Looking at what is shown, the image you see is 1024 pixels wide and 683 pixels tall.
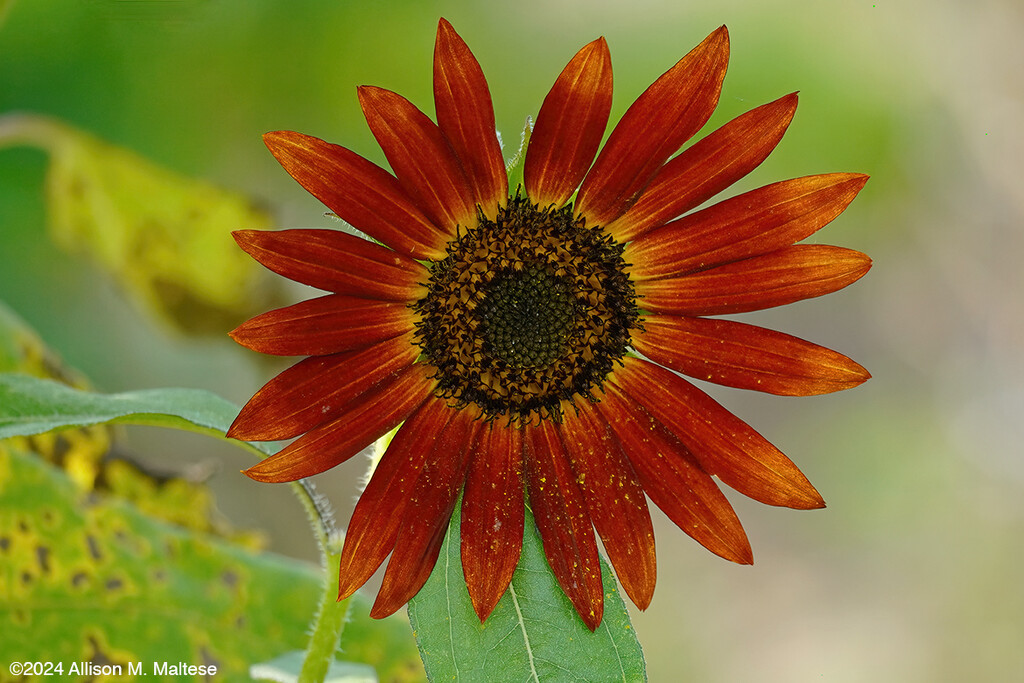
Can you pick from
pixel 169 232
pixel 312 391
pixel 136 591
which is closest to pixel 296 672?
pixel 136 591

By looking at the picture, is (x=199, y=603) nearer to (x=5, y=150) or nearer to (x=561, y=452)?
(x=561, y=452)

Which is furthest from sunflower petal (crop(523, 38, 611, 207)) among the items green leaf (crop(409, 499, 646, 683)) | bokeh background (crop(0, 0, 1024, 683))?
bokeh background (crop(0, 0, 1024, 683))

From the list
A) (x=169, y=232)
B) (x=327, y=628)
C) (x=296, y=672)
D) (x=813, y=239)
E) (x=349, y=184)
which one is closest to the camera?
(x=349, y=184)

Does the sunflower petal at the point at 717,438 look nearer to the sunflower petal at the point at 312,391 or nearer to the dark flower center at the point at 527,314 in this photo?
the dark flower center at the point at 527,314

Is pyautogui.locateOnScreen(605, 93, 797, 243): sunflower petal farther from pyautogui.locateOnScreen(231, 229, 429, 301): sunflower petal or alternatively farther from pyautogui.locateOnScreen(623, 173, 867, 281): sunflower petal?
pyautogui.locateOnScreen(231, 229, 429, 301): sunflower petal

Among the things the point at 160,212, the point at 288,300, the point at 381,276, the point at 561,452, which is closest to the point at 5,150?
the point at 160,212

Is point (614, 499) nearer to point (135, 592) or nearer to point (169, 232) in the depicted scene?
point (135, 592)
